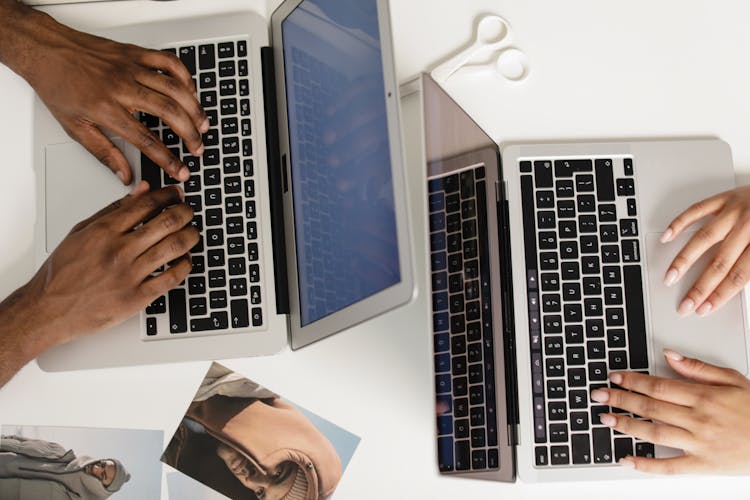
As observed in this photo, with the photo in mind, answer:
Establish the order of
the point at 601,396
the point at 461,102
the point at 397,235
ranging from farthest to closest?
the point at 461,102 < the point at 601,396 < the point at 397,235

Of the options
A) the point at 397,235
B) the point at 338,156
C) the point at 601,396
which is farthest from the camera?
the point at 601,396

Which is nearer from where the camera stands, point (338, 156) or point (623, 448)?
point (338, 156)

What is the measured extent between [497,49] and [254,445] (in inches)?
26.8

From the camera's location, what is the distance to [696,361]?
3.31 feet

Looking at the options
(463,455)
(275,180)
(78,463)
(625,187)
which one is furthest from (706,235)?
(78,463)

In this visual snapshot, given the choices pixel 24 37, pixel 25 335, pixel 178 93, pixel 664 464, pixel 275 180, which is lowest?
pixel 664 464

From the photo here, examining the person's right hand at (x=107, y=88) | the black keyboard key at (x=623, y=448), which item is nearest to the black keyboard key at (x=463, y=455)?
the black keyboard key at (x=623, y=448)

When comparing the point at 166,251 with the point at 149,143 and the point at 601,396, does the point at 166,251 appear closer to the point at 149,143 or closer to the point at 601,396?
the point at 149,143

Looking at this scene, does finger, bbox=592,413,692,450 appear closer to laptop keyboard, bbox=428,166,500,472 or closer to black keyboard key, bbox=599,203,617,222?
laptop keyboard, bbox=428,166,500,472

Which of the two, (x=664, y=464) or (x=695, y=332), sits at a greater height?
(x=695, y=332)

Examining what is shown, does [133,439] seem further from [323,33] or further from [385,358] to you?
[323,33]

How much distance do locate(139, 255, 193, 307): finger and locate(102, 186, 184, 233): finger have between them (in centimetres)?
8

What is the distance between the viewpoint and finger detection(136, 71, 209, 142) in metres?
1.01

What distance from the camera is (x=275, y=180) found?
1023mm
